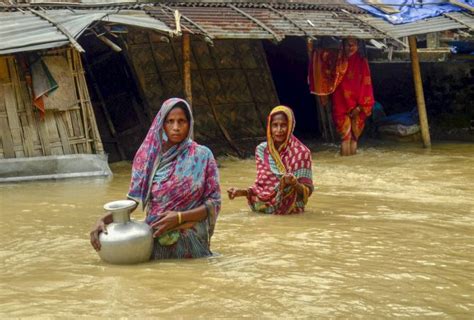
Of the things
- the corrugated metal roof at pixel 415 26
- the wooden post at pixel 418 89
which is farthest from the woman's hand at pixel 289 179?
the wooden post at pixel 418 89

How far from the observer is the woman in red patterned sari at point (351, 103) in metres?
13.2

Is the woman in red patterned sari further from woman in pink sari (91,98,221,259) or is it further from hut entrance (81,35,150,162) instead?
woman in pink sari (91,98,221,259)

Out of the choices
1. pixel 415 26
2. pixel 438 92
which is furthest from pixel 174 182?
pixel 438 92

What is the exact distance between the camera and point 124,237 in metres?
4.87

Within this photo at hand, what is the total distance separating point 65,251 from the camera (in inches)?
232

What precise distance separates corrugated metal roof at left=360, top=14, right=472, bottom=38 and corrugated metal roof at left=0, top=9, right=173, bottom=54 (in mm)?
4471

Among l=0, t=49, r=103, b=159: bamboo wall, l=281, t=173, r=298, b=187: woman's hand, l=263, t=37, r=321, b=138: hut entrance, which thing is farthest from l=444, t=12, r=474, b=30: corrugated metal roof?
l=281, t=173, r=298, b=187: woman's hand

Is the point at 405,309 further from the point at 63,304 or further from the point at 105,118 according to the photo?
the point at 105,118

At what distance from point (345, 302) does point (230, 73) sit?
1029cm

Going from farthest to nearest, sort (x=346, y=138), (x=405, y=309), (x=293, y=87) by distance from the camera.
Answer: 1. (x=293, y=87)
2. (x=346, y=138)
3. (x=405, y=309)

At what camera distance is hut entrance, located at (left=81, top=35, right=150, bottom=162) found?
1322 centimetres

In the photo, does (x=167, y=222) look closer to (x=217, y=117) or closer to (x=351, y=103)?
(x=351, y=103)

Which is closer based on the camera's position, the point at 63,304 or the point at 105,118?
the point at 63,304

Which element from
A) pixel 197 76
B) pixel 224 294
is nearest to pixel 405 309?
pixel 224 294
